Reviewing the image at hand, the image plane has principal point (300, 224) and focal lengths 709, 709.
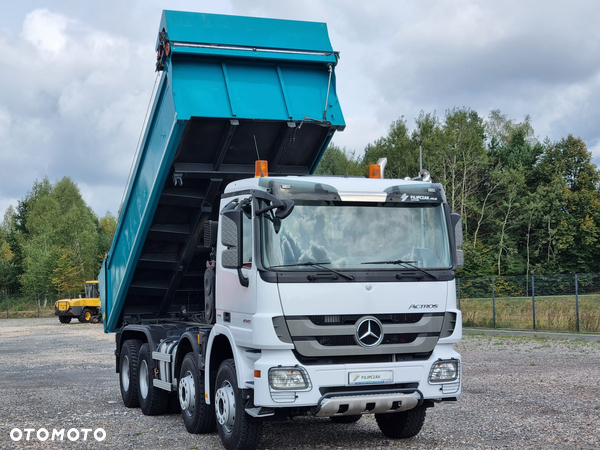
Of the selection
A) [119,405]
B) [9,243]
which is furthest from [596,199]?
[9,243]

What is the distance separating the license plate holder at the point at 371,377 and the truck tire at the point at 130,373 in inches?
189

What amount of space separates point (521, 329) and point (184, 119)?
60.4ft

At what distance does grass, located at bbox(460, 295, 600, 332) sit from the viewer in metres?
21.4

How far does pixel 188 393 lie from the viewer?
26.8 feet

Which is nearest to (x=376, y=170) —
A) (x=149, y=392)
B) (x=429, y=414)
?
(x=429, y=414)

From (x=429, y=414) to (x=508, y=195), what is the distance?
4753 cm

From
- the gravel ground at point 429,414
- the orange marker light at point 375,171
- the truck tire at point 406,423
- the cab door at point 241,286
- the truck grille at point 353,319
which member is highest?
the orange marker light at point 375,171

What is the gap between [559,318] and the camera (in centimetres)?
2228

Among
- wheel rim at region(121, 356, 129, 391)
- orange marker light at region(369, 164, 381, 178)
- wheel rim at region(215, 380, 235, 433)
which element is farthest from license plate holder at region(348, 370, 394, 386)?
wheel rim at region(121, 356, 129, 391)

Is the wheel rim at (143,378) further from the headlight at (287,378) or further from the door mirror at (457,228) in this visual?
the door mirror at (457,228)

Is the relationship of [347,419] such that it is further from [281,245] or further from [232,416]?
[281,245]

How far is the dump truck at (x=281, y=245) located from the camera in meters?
6.37

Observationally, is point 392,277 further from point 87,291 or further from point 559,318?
point 87,291

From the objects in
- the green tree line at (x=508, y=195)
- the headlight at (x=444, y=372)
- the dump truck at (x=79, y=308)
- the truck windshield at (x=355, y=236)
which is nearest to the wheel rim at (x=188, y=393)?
the truck windshield at (x=355, y=236)
